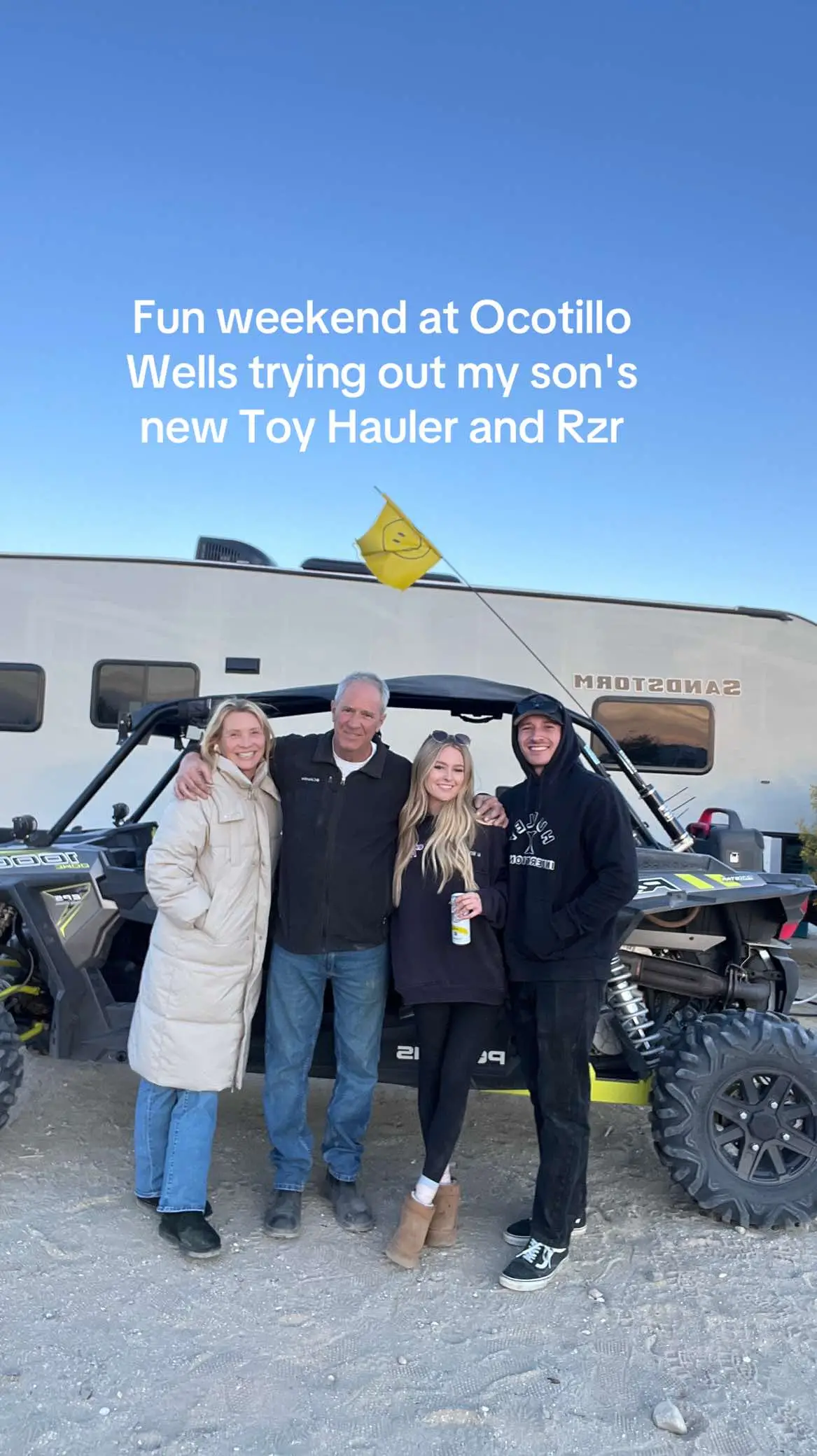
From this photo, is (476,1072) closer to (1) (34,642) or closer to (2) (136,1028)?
(2) (136,1028)

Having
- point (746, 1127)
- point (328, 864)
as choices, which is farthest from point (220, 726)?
point (746, 1127)

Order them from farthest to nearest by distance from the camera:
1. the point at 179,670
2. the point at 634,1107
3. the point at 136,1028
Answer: the point at 179,670, the point at 634,1107, the point at 136,1028

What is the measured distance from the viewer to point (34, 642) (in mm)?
7586

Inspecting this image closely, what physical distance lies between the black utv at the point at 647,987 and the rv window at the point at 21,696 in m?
3.35

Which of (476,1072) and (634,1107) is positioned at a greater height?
(476,1072)

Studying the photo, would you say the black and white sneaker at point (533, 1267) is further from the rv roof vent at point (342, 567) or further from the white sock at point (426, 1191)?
the rv roof vent at point (342, 567)

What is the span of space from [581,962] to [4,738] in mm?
5865

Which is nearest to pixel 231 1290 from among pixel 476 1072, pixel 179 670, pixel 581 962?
pixel 476 1072

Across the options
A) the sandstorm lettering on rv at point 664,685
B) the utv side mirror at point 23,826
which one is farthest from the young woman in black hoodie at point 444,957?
the sandstorm lettering on rv at point 664,685

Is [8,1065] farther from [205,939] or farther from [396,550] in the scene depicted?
[396,550]

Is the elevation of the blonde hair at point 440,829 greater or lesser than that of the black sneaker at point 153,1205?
greater

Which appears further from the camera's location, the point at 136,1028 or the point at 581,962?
the point at 136,1028

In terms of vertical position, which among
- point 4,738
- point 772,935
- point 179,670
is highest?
point 179,670

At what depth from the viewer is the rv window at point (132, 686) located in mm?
7512
